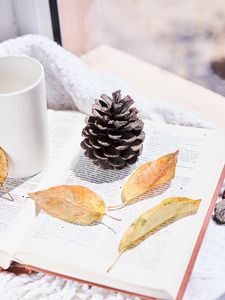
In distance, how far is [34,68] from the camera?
0.60 metres

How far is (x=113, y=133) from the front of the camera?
1.93 ft

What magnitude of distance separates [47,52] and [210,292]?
37 cm

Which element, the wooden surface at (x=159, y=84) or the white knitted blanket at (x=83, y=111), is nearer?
the white knitted blanket at (x=83, y=111)

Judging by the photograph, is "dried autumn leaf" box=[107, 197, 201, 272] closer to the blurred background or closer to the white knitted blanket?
the white knitted blanket

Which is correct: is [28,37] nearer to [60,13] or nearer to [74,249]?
[60,13]

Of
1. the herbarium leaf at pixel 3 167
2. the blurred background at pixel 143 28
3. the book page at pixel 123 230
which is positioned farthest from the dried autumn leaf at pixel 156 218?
the blurred background at pixel 143 28

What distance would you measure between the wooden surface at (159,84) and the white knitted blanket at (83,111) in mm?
87

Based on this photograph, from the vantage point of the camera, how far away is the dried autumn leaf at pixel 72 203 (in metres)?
0.55

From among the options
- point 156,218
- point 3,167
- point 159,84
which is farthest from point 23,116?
point 159,84

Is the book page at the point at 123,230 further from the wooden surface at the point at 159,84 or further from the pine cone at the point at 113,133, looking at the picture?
the wooden surface at the point at 159,84

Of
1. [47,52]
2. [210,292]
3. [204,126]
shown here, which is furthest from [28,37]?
[210,292]

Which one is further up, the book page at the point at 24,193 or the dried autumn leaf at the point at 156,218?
the dried autumn leaf at the point at 156,218

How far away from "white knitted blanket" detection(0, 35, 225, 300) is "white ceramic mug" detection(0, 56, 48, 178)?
0.34 feet

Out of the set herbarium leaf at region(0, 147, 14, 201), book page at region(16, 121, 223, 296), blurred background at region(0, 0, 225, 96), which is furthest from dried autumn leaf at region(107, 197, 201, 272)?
blurred background at region(0, 0, 225, 96)
